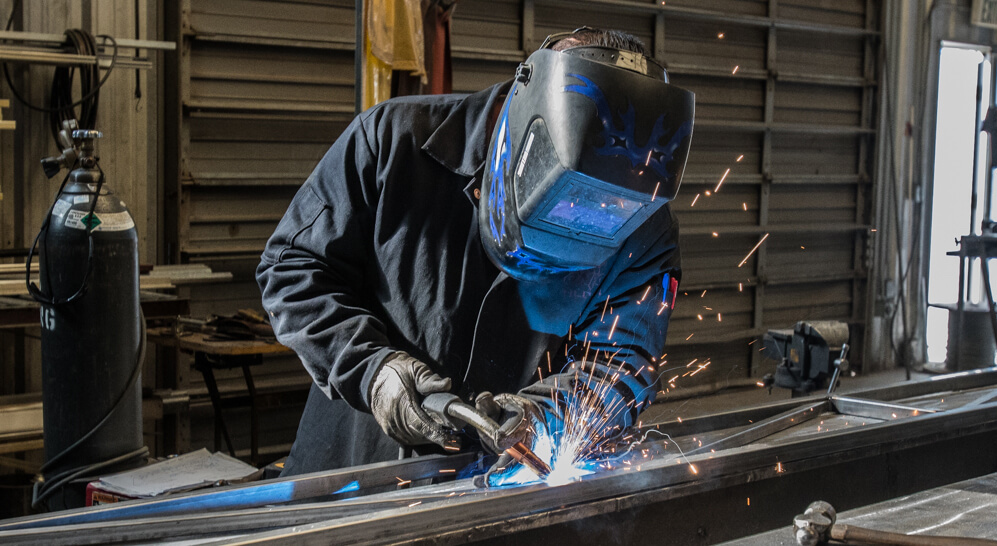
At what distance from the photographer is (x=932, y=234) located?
670 cm

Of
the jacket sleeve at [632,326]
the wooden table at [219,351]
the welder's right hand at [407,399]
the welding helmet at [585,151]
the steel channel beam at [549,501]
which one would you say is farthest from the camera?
the wooden table at [219,351]

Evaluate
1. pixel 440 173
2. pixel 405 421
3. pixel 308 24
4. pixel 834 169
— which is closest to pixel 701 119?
pixel 834 169

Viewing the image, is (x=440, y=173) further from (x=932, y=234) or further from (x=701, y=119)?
(x=932, y=234)

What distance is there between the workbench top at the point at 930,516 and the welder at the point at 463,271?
0.40m

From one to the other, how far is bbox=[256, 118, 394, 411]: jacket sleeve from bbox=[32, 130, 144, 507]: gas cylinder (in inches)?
40.8

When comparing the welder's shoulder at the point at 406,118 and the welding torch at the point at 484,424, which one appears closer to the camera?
the welding torch at the point at 484,424

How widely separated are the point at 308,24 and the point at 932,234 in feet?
15.8

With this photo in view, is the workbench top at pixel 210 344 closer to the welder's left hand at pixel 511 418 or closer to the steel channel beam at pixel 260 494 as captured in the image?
the steel channel beam at pixel 260 494

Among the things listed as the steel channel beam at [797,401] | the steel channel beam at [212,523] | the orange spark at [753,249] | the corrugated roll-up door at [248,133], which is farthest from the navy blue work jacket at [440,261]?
the orange spark at [753,249]

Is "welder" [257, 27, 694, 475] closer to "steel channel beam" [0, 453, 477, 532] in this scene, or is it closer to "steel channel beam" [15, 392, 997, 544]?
"steel channel beam" [0, 453, 477, 532]

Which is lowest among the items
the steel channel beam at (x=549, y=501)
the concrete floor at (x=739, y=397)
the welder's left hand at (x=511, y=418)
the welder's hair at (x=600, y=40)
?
the concrete floor at (x=739, y=397)

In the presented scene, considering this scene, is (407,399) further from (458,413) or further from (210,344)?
(210,344)

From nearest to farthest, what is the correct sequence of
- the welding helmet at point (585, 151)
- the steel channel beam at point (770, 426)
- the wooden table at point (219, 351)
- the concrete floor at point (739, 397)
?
the welding helmet at point (585, 151)
the steel channel beam at point (770, 426)
the wooden table at point (219, 351)
the concrete floor at point (739, 397)

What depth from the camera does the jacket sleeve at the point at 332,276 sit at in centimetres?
153
